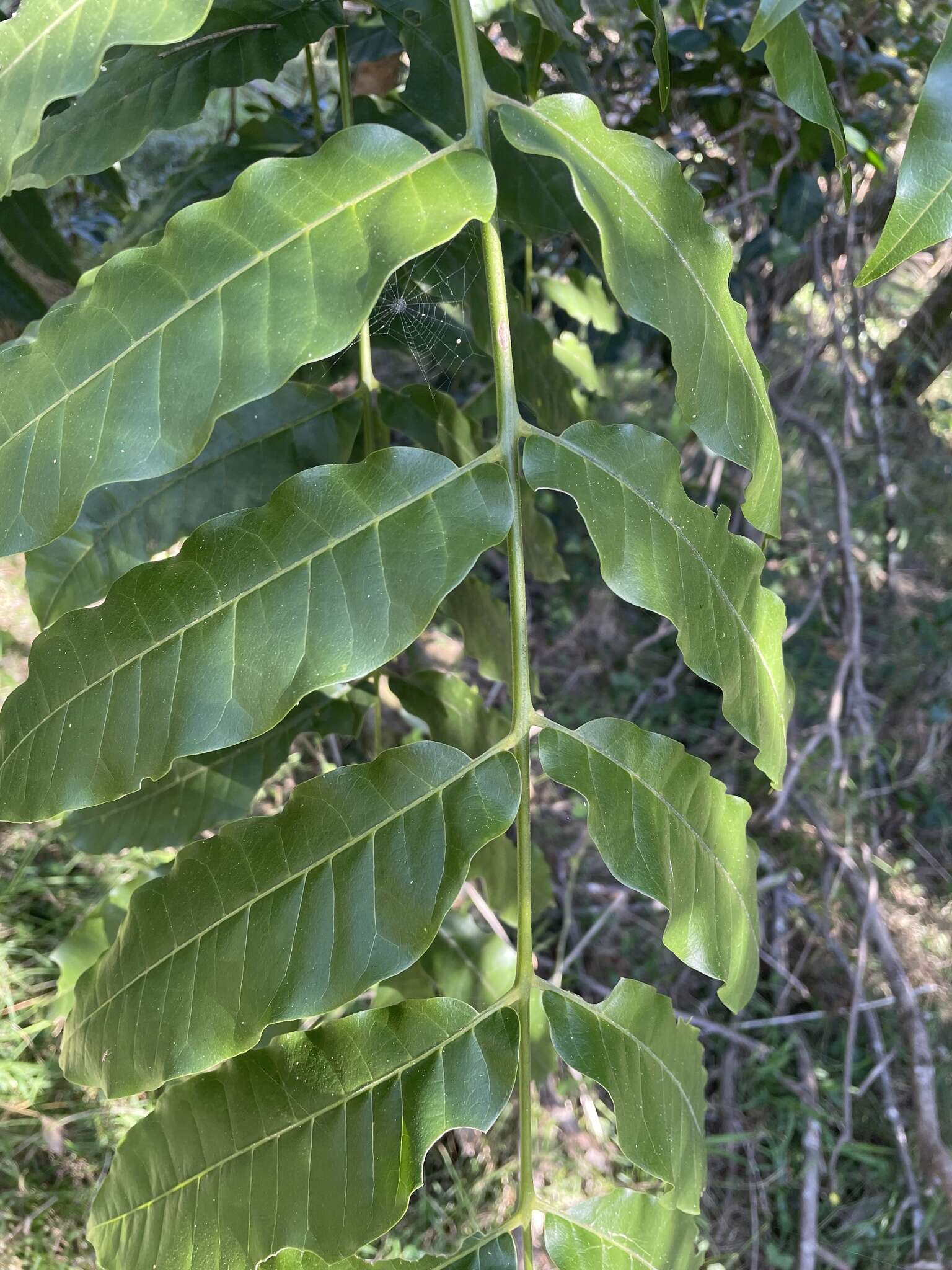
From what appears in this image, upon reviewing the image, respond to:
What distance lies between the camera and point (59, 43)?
1.46ft

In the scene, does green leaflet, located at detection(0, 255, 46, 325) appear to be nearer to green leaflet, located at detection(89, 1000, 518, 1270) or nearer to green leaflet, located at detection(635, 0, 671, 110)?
green leaflet, located at detection(635, 0, 671, 110)

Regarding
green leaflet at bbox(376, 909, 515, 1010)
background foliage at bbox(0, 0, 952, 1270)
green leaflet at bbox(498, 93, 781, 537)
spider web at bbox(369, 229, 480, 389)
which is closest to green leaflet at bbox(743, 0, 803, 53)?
green leaflet at bbox(498, 93, 781, 537)

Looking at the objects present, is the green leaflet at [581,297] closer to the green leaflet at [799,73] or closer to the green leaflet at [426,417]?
the green leaflet at [426,417]

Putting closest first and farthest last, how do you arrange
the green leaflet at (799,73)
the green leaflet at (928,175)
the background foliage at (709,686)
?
1. the green leaflet at (928,175)
2. the green leaflet at (799,73)
3. the background foliage at (709,686)

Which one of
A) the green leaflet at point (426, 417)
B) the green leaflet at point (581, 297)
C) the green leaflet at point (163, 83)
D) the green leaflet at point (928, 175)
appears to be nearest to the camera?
the green leaflet at point (928, 175)

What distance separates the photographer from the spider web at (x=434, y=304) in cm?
84

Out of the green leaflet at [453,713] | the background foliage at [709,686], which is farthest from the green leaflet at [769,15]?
the green leaflet at [453,713]

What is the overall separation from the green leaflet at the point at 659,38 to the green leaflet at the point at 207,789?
522mm

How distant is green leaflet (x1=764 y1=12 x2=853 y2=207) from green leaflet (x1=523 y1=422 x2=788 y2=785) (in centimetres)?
21

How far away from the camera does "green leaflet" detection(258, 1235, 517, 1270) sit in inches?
18.0

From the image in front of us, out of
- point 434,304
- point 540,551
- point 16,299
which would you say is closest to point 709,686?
point 540,551

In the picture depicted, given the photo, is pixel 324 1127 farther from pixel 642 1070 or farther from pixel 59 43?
pixel 59 43

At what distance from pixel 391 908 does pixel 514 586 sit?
0.17 meters

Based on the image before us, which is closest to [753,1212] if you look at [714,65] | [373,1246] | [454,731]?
[373,1246]
